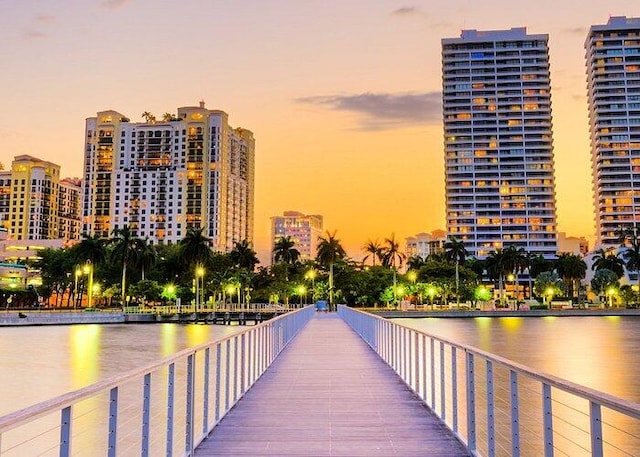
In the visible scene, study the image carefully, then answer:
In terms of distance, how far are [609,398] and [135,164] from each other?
7925 inches

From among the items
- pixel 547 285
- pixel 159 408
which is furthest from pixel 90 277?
pixel 547 285

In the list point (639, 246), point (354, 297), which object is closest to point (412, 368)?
point (354, 297)

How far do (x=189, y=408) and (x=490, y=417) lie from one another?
10.2 feet

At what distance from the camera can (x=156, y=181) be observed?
194 m

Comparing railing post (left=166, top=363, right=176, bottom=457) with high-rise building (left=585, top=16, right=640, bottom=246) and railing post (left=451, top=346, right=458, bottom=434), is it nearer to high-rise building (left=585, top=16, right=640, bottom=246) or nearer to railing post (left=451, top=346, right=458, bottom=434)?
railing post (left=451, top=346, right=458, bottom=434)

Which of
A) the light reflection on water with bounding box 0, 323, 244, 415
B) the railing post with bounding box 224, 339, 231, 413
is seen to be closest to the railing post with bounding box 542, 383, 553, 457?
the railing post with bounding box 224, 339, 231, 413

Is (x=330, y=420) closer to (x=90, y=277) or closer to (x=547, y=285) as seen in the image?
(x=90, y=277)

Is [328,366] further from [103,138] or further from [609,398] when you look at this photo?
[103,138]

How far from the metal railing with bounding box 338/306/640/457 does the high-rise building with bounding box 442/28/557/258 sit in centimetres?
15884

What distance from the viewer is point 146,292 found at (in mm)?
95625

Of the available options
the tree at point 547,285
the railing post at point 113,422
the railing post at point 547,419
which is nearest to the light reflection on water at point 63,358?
the railing post at point 113,422

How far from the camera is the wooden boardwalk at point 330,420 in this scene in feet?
21.9

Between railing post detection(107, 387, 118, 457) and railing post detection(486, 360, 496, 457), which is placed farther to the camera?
railing post detection(486, 360, 496, 457)

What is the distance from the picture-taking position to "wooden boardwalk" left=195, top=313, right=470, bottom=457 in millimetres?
6684
